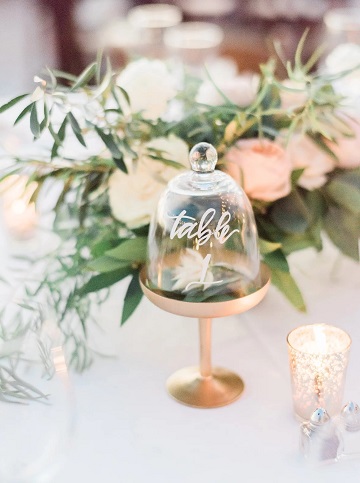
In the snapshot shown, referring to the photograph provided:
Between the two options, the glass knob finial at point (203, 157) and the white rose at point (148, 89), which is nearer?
the glass knob finial at point (203, 157)

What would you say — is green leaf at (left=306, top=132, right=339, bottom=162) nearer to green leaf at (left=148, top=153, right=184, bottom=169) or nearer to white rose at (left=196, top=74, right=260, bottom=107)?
white rose at (left=196, top=74, right=260, bottom=107)

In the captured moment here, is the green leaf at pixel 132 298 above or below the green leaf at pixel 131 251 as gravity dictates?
below

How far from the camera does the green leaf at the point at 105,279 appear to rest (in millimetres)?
798

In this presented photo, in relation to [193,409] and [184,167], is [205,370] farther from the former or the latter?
[184,167]

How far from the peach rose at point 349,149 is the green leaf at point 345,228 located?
2.5 inches

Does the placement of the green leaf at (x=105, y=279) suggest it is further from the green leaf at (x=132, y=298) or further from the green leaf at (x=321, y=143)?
the green leaf at (x=321, y=143)

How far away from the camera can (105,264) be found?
0.78 m

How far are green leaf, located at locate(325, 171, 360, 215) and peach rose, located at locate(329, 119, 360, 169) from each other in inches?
0.5

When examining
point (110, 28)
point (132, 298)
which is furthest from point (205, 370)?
point (110, 28)

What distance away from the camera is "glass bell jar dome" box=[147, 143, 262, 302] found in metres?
0.67

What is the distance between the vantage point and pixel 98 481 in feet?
2.06

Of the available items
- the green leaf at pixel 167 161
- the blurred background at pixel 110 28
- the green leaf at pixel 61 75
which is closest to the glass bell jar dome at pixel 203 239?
the green leaf at pixel 167 161

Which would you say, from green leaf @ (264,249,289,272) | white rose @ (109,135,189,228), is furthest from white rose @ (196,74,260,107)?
green leaf @ (264,249,289,272)

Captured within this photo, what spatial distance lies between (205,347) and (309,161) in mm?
296
